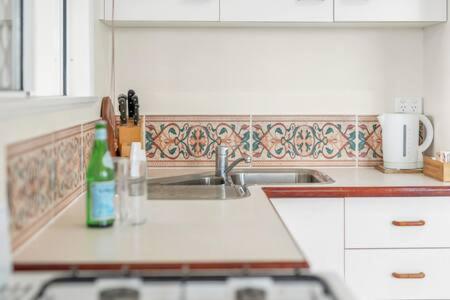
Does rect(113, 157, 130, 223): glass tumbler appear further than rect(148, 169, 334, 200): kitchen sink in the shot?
No

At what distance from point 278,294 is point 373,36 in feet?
7.25

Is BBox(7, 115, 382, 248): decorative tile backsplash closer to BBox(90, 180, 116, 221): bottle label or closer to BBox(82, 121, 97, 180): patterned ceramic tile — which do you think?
BBox(82, 121, 97, 180): patterned ceramic tile

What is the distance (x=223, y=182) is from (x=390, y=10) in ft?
3.49

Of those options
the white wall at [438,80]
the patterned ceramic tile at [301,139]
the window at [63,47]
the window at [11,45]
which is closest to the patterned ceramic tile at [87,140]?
the window at [63,47]

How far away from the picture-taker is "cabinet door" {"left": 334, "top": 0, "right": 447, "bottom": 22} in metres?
2.84

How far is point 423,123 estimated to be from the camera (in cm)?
305

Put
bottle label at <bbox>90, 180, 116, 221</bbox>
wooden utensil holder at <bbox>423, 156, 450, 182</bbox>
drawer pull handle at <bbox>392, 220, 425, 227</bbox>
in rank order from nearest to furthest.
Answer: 1. bottle label at <bbox>90, 180, 116, 221</bbox>
2. drawer pull handle at <bbox>392, 220, 425, 227</bbox>
3. wooden utensil holder at <bbox>423, 156, 450, 182</bbox>

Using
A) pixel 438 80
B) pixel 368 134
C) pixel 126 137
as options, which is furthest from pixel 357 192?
pixel 126 137

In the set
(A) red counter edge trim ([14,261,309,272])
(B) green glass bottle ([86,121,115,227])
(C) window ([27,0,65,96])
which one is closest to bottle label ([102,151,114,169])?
(B) green glass bottle ([86,121,115,227])

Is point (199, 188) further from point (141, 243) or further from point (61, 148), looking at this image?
point (141, 243)

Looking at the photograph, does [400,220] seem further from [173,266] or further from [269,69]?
[173,266]

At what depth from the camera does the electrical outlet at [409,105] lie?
3.18 m

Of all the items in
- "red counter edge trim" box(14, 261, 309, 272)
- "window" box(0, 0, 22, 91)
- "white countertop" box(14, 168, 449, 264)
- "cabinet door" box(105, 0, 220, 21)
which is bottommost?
"red counter edge trim" box(14, 261, 309, 272)

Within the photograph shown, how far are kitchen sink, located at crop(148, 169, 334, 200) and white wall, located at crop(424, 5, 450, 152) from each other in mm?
585
